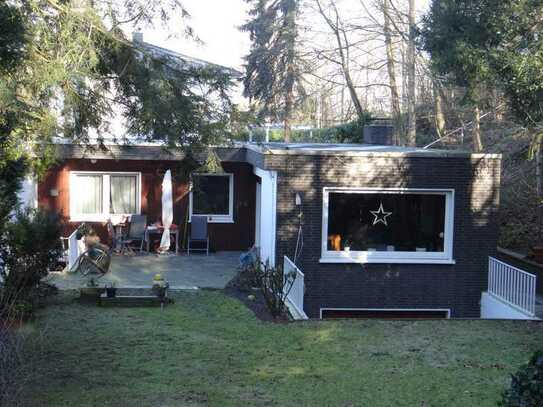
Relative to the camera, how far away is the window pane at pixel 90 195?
20.5m

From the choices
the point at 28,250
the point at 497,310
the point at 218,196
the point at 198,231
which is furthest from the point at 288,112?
the point at 28,250

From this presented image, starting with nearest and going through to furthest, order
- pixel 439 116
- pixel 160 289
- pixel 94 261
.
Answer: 1. pixel 160 289
2. pixel 94 261
3. pixel 439 116

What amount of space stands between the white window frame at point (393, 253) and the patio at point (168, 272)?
Result: 7.98ft

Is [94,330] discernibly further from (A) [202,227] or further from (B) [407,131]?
(B) [407,131]

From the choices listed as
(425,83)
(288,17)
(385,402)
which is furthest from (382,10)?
(385,402)

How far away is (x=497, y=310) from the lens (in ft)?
48.4

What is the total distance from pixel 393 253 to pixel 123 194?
28.0 ft

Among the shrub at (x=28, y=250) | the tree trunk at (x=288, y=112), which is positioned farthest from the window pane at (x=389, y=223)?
the tree trunk at (x=288, y=112)

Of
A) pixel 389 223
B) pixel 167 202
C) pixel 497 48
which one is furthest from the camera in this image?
pixel 167 202

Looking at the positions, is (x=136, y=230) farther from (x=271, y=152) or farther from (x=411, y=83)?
(x=411, y=83)

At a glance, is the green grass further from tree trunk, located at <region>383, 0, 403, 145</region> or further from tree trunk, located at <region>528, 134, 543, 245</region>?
tree trunk, located at <region>383, 0, 403, 145</region>

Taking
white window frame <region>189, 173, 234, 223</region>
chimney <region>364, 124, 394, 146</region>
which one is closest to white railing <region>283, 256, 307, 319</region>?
white window frame <region>189, 173, 234, 223</region>

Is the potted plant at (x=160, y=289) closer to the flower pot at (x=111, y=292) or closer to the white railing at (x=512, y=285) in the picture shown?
the flower pot at (x=111, y=292)

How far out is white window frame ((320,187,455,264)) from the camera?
15.4 m
